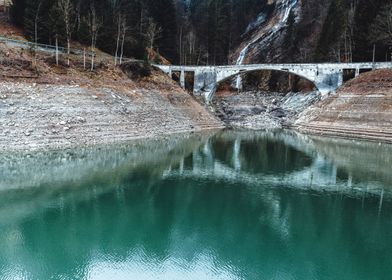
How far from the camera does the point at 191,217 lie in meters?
18.3

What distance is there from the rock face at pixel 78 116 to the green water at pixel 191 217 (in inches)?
136

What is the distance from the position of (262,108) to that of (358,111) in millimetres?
22854

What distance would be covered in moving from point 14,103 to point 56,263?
2690 cm

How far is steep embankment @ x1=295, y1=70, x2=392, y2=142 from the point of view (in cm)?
4538

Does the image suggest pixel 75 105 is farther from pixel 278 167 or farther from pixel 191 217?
pixel 191 217

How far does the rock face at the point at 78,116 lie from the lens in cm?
3456

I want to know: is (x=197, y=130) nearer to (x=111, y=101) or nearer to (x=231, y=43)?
(x=111, y=101)

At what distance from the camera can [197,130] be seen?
54656mm

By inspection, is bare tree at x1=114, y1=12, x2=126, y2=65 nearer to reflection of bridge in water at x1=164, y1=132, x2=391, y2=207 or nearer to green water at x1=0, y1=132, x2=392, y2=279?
reflection of bridge in water at x1=164, y1=132, x2=391, y2=207

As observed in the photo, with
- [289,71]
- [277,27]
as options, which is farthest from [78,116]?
[277,27]

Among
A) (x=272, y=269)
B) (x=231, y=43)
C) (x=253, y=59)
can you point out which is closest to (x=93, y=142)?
(x=272, y=269)

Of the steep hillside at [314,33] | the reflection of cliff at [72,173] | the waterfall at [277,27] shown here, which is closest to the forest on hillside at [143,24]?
the waterfall at [277,27]

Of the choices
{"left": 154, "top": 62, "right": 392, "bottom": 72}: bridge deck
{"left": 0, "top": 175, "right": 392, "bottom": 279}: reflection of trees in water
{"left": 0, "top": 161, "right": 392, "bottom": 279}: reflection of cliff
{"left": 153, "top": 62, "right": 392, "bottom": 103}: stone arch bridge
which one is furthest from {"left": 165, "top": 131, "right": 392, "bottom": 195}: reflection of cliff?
{"left": 154, "top": 62, "right": 392, "bottom": 72}: bridge deck

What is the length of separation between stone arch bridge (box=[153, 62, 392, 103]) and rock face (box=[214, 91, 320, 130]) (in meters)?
2.57
